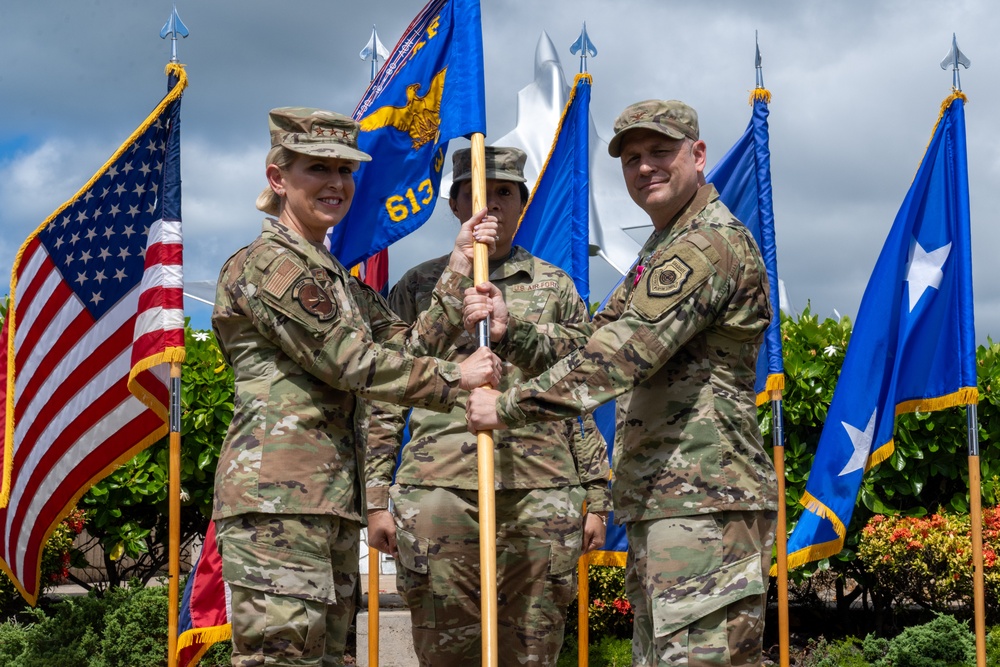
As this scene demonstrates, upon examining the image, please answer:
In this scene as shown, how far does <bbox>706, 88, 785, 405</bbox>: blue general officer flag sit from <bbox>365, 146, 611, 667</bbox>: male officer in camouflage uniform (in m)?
2.29

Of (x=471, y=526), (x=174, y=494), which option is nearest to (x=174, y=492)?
(x=174, y=494)

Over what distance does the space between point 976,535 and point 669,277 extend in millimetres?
3618

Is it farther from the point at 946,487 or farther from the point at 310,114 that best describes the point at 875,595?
the point at 310,114

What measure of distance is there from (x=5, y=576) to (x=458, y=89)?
16.6 ft

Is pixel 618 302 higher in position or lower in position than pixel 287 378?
higher

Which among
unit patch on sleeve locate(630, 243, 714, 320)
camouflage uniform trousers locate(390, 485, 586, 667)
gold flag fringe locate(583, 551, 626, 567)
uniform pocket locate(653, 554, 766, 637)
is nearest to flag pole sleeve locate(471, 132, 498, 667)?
camouflage uniform trousers locate(390, 485, 586, 667)

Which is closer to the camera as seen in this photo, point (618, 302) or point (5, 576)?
point (618, 302)

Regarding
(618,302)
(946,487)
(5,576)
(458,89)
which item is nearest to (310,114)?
(458,89)

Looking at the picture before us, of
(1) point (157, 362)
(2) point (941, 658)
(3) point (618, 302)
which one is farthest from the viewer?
(2) point (941, 658)

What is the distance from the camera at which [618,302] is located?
430 cm

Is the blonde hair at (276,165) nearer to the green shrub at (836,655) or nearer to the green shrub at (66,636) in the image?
the green shrub at (66,636)

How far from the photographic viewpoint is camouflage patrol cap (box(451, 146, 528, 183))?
483 centimetres

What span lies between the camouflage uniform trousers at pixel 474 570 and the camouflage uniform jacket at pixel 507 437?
0.26 feet

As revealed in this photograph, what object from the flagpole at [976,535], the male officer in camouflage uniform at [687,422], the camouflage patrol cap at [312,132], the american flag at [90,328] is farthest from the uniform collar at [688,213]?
the flagpole at [976,535]
